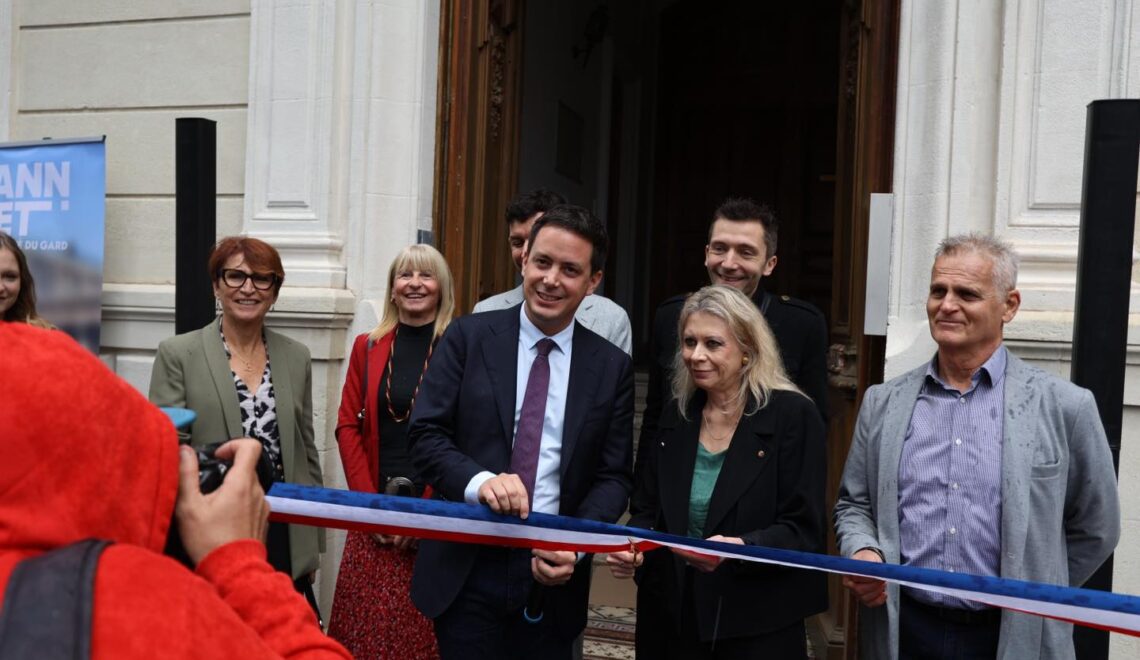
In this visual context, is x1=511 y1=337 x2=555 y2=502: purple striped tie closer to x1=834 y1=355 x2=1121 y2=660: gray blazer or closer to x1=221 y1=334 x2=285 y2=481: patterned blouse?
x1=834 y1=355 x2=1121 y2=660: gray blazer

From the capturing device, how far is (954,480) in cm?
240

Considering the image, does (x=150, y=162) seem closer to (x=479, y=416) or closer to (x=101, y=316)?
(x=101, y=316)

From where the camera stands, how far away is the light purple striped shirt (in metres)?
2.36

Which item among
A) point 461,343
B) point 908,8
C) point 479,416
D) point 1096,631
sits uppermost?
point 908,8

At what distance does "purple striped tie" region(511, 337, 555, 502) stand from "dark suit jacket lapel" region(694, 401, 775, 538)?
1.62 ft

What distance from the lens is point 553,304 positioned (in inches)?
102

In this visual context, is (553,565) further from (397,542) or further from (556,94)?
(556,94)

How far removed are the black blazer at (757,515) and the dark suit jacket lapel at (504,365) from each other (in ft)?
1.58

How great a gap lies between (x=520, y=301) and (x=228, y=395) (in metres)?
1.11

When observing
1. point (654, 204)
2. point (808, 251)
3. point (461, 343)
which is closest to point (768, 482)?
point (461, 343)

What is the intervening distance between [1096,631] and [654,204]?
7.24 m

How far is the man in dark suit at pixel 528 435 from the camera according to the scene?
2.57 metres

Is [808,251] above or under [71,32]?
under

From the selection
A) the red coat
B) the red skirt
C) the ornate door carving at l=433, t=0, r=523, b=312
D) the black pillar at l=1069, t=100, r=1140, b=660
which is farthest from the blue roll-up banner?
the black pillar at l=1069, t=100, r=1140, b=660
